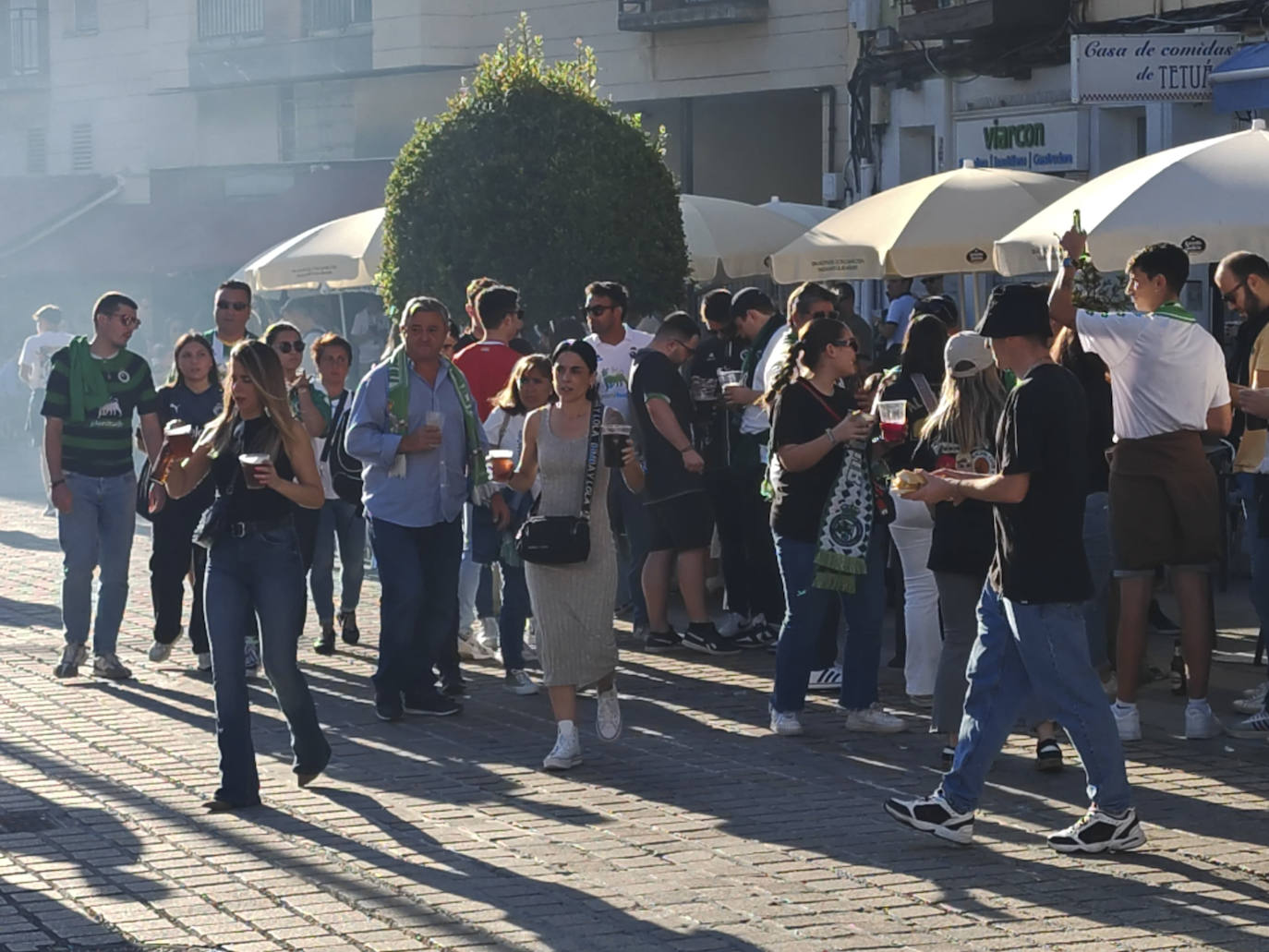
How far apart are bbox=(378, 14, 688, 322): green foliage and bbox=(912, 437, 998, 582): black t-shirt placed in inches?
291

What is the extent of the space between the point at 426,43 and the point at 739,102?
5.83 meters

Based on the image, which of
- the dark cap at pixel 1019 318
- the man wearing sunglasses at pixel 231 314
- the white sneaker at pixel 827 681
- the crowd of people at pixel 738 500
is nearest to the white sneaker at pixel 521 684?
the crowd of people at pixel 738 500

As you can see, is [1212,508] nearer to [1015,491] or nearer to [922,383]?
[922,383]

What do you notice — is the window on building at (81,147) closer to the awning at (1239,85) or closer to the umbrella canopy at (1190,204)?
the awning at (1239,85)

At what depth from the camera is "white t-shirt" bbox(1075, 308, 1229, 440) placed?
28.4ft

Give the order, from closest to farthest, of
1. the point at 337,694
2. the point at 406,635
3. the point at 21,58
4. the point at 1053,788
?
the point at 1053,788
the point at 406,635
the point at 337,694
the point at 21,58

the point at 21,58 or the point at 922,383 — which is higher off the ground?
the point at 21,58

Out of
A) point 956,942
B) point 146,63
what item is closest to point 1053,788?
point 956,942

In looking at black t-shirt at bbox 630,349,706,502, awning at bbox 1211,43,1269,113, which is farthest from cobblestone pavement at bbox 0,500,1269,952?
awning at bbox 1211,43,1269,113

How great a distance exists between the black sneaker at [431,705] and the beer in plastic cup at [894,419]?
2.76 metres

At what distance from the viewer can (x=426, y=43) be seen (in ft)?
115

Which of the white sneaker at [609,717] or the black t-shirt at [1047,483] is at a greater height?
the black t-shirt at [1047,483]

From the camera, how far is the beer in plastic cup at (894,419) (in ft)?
26.9

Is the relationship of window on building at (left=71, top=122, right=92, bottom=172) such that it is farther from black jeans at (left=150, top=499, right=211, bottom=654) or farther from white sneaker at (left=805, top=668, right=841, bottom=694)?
white sneaker at (left=805, top=668, right=841, bottom=694)
